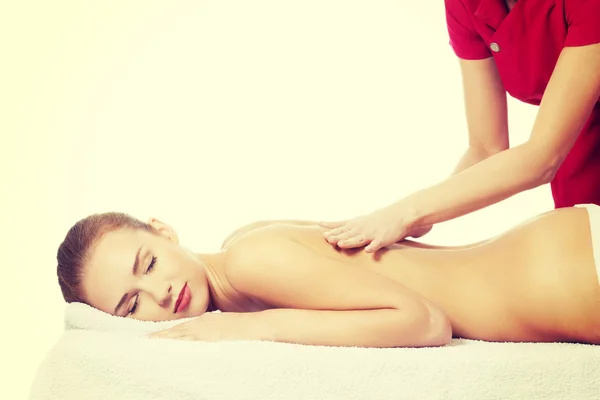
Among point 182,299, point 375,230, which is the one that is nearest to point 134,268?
point 182,299

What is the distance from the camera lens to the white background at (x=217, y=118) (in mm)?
2594

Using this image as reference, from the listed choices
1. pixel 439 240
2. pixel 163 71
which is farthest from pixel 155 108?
pixel 439 240

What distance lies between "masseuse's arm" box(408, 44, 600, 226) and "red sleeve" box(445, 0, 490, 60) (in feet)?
1.14

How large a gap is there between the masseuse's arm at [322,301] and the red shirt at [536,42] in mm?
644

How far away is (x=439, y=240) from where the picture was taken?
2.71 m

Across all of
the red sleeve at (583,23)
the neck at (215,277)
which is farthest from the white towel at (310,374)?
the red sleeve at (583,23)

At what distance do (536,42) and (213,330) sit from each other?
0.98 m

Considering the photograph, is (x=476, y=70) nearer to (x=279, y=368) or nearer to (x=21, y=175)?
(x=279, y=368)

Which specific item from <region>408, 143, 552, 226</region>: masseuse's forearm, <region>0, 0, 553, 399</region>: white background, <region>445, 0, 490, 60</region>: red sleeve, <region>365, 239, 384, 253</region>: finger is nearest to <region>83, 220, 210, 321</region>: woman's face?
<region>365, 239, 384, 253</region>: finger

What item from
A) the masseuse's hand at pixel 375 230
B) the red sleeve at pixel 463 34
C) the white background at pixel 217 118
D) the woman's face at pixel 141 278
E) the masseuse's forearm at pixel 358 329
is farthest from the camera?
the white background at pixel 217 118

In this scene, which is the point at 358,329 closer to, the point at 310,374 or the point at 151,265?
the point at 310,374

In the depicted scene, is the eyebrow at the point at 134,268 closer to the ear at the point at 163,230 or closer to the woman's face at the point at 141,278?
the woman's face at the point at 141,278

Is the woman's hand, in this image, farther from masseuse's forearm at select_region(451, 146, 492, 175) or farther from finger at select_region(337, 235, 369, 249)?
masseuse's forearm at select_region(451, 146, 492, 175)

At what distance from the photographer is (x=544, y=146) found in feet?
4.17
